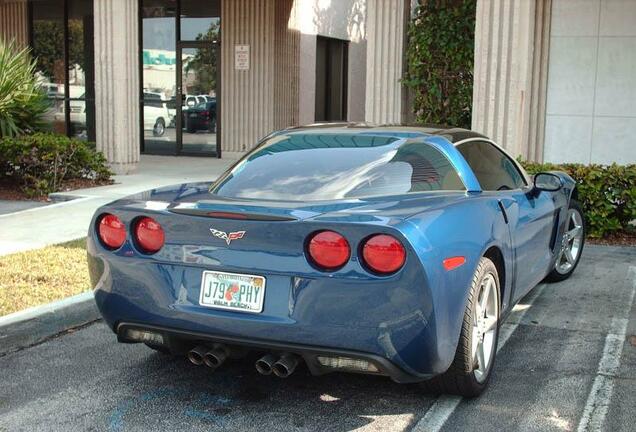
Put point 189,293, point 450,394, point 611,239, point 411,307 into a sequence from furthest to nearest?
point 611,239 < point 450,394 < point 189,293 < point 411,307

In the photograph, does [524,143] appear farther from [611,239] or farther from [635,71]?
[611,239]

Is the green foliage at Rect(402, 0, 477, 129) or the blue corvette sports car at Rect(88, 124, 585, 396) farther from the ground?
the green foliage at Rect(402, 0, 477, 129)

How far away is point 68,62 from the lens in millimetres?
18953

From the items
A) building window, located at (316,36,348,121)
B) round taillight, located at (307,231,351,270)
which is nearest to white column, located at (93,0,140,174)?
building window, located at (316,36,348,121)

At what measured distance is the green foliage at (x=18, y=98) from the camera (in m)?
11.7

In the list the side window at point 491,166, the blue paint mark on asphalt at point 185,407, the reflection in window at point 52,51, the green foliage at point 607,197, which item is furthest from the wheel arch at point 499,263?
the reflection in window at point 52,51

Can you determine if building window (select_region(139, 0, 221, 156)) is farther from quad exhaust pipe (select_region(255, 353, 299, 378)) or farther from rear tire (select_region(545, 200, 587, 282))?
quad exhaust pipe (select_region(255, 353, 299, 378))

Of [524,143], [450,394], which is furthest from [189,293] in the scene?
[524,143]

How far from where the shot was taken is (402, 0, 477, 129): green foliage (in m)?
11.6

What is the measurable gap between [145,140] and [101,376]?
14.3 meters

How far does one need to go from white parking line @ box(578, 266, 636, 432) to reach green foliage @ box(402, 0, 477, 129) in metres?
6.36

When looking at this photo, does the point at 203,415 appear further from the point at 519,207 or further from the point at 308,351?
the point at 519,207

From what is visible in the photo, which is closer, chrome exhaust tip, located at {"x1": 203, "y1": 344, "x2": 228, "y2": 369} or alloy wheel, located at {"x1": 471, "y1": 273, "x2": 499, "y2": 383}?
chrome exhaust tip, located at {"x1": 203, "y1": 344, "x2": 228, "y2": 369}

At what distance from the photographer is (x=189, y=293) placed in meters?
3.87
